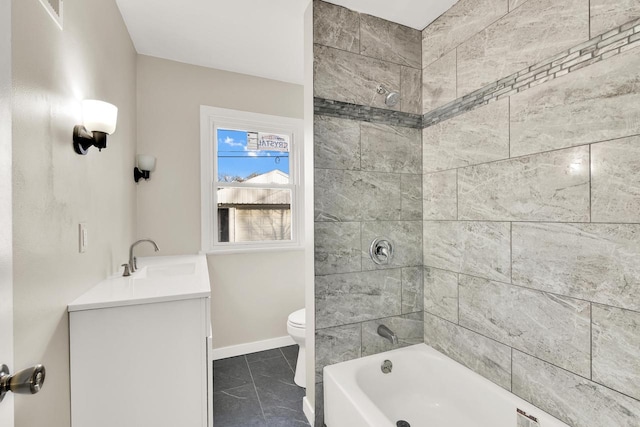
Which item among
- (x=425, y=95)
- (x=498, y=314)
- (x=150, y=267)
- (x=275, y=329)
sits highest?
(x=425, y=95)

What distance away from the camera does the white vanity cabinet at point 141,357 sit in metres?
1.27

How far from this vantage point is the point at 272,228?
297cm

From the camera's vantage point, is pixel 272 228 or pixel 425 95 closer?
pixel 425 95

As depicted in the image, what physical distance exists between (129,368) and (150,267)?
91 cm

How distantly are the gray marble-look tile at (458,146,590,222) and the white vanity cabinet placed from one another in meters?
1.53

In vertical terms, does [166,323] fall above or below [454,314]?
above

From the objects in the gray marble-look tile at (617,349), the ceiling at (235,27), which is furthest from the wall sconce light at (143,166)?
the gray marble-look tile at (617,349)

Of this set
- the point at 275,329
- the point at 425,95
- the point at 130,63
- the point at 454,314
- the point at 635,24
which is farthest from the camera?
the point at 275,329

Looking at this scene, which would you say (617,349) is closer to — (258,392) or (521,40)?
(521,40)

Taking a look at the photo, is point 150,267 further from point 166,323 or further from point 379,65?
point 379,65

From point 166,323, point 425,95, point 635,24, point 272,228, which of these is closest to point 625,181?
point 635,24

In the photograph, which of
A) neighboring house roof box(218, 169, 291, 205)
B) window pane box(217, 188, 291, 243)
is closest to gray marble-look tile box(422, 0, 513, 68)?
neighboring house roof box(218, 169, 291, 205)

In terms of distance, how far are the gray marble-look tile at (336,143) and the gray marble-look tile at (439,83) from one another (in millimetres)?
564

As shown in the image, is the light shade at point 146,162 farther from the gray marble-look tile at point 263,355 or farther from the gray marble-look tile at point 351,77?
the gray marble-look tile at point 263,355
